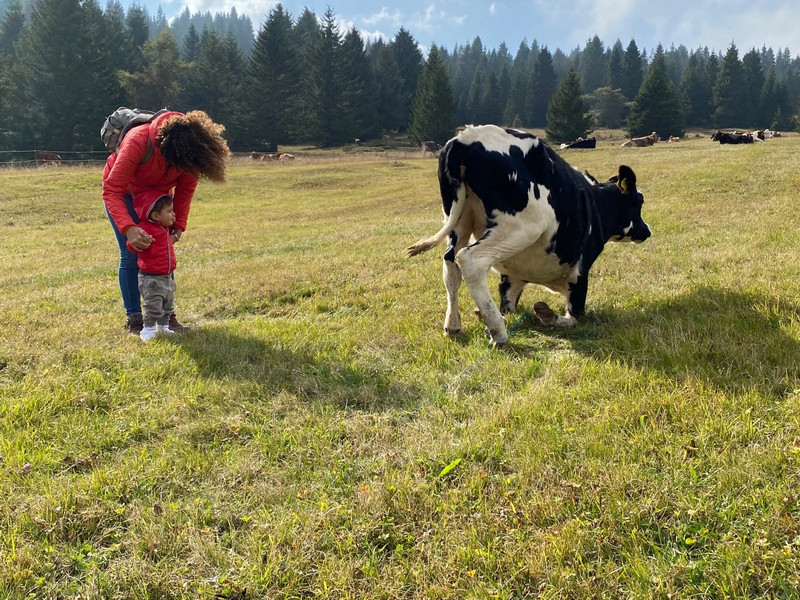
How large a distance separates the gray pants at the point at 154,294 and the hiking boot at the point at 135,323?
276 mm

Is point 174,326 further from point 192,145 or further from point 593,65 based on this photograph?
point 593,65

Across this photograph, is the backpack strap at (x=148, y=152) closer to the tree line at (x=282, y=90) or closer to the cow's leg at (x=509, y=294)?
the cow's leg at (x=509, y=294)

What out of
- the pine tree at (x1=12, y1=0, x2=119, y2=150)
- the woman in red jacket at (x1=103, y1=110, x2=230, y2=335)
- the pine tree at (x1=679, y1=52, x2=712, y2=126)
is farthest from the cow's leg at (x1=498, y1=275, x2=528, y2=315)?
the pine tree at (x1=679, y1=52, x2=712, y2=126)

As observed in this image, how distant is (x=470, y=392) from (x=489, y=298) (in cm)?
103

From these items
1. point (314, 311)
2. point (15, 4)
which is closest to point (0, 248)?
point (314, 311)

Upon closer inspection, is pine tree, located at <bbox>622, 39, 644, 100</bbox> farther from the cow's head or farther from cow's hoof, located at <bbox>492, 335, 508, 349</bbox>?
cow's hoof, located at <bbox>492, 335, 508, 349</bbox>

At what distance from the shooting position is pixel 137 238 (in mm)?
4652

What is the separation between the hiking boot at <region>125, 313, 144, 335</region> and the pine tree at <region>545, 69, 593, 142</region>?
64936mm

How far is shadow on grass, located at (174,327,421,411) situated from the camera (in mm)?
3559

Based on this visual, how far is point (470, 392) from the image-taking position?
355cm

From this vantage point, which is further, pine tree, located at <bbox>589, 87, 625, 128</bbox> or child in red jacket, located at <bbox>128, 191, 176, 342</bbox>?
pine tree, located at <bbox>589, 87, 625, 128</bbox>

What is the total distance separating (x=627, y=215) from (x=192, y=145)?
179 inches

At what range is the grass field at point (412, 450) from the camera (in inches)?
78.6

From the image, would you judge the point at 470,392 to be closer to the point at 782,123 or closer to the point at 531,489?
the point at 531,489
